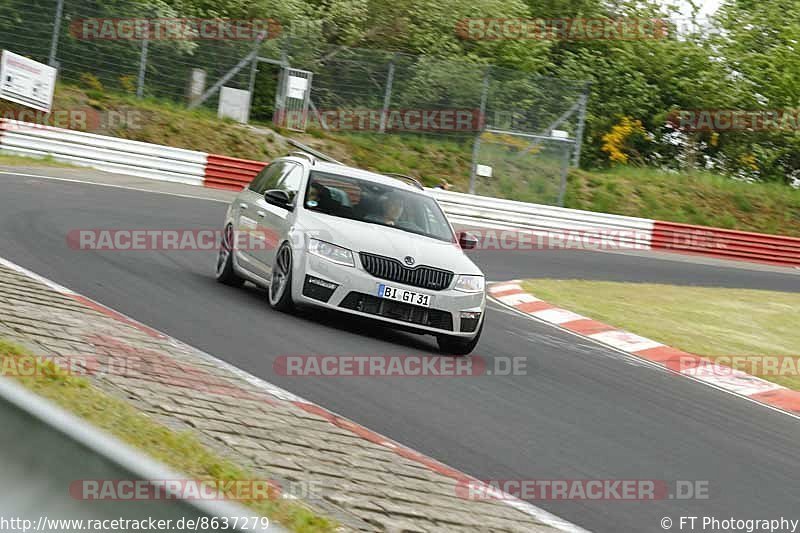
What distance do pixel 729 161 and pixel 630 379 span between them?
3337 cm

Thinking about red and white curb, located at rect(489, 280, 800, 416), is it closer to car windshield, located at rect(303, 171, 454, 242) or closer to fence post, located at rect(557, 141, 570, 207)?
car windshield, located at rect(303, 171, 454, 242)

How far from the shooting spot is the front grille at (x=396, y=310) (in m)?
10.4

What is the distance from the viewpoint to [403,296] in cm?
1044

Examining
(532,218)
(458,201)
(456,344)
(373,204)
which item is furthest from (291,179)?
(532,218)

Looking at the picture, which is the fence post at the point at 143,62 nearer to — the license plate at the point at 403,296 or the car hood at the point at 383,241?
the car hood at the point at 383,241

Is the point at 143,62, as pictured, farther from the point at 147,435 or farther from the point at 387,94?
the point at 147,435

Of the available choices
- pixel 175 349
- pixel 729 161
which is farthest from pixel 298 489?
pixel 729 161

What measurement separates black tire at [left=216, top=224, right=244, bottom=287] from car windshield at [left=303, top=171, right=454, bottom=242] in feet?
4.59

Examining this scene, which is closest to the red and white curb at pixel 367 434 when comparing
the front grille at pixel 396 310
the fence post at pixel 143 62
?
the front grille at pixel 396 310

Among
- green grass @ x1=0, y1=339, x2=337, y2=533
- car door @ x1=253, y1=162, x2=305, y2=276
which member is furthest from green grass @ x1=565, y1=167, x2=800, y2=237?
green grass @ x1=0, y1=339, x2=337, y2=533

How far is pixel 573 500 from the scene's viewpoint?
6.46 metres

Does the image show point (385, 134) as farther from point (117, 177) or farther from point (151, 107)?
point (117, 177)

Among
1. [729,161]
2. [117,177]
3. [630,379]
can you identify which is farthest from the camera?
[729,161]

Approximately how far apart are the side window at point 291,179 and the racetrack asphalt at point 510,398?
3.65 feet
